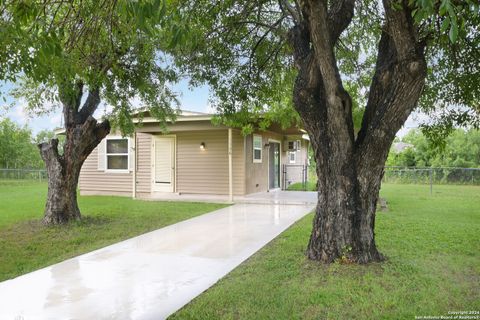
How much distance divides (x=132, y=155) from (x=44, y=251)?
800 cm

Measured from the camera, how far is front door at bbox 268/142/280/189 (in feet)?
45.9

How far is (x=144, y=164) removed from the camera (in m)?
12.8

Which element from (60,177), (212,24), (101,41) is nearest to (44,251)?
(60,177)

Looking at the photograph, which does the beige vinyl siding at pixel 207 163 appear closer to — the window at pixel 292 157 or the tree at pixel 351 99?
the window at pixel 292 157

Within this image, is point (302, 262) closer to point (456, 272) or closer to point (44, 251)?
point (456, 272)

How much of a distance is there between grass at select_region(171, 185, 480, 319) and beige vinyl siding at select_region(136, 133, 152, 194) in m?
7.92

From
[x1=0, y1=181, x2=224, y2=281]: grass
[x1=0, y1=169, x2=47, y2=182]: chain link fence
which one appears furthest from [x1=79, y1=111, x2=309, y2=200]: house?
[x1=0, y1=169, x2=47, y2=182]: chain link fence

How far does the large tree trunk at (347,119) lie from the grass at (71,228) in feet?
11.3

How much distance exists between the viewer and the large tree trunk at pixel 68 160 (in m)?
6.99

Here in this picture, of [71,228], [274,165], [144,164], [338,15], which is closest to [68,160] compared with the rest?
[71,228]

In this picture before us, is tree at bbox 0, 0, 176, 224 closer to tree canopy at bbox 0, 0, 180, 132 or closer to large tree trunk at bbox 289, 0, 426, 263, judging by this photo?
tree canopy at bbox 0, 0, 180, 132

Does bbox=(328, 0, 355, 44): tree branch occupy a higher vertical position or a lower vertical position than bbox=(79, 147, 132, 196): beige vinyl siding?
higher

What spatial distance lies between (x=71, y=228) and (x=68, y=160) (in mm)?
1301

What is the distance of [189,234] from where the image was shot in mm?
6359
